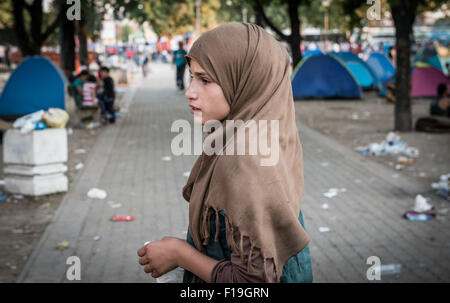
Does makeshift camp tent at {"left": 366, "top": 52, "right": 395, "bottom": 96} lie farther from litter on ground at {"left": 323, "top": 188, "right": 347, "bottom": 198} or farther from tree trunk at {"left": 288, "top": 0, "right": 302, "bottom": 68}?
litter on ground at {"left": 323, "top": 188, "right": 347, "bottom": 198}

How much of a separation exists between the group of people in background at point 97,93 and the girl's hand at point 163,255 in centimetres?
1261

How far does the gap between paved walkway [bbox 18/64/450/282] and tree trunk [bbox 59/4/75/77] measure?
9.95m

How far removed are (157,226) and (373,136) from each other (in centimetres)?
723

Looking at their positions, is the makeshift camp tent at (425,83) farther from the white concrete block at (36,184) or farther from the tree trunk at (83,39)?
the white concrete block at (36,184)

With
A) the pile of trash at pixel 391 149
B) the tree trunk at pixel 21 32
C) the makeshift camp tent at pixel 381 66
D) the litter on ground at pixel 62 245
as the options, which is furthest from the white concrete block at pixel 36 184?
the makeshift camp tent at pixel 381 66

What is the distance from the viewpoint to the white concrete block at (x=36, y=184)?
24.5 ft

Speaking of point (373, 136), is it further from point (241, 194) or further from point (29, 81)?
point (241, 194)

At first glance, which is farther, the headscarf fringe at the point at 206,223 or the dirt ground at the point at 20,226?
the dirt ground at the point at 20,226

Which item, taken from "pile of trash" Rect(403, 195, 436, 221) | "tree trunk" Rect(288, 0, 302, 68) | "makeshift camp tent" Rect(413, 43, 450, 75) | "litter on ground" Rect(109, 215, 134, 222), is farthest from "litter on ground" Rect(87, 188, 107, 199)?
"tree trunk" Rect(288, 0, 302, 68)

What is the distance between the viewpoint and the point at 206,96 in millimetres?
1811

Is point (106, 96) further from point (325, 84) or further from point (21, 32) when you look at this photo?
point (325, 84)

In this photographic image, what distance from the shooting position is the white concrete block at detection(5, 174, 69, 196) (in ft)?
24.5

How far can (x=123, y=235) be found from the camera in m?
5.88

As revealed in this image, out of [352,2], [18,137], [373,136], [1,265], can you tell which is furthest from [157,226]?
[352,2]
